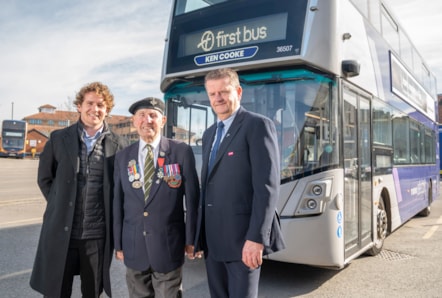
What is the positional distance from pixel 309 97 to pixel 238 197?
7.59 ft

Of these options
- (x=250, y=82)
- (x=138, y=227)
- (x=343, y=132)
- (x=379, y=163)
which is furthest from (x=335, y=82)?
(x=138, y=227)

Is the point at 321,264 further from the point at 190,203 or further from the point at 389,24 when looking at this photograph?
the point at 389,24

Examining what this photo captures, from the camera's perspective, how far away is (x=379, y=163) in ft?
19.1

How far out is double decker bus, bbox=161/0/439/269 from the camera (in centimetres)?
421

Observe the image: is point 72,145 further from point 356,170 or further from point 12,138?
point 12,138

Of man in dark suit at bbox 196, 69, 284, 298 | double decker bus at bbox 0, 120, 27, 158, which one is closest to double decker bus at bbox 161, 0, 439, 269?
man in dark suit at bbox 196, 69, 284, 298

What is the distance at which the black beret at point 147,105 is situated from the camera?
273 centimetres

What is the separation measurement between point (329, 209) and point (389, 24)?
4.40 m

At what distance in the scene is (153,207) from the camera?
8.70 feet

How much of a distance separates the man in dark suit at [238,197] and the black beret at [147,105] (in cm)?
46

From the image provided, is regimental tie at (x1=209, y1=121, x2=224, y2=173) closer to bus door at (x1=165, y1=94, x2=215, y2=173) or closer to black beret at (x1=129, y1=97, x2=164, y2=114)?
black beret at (x1=129, y1=97, x2=164, y2=114)

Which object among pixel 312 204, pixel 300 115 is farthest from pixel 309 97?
pixel 312 204

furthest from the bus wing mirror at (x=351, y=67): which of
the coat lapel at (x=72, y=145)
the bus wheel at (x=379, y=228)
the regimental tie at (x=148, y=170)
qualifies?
the coat lapel at (x=72, y=145)

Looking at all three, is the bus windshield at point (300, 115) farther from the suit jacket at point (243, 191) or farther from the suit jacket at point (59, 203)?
the suit jacket at point (59, 203)
